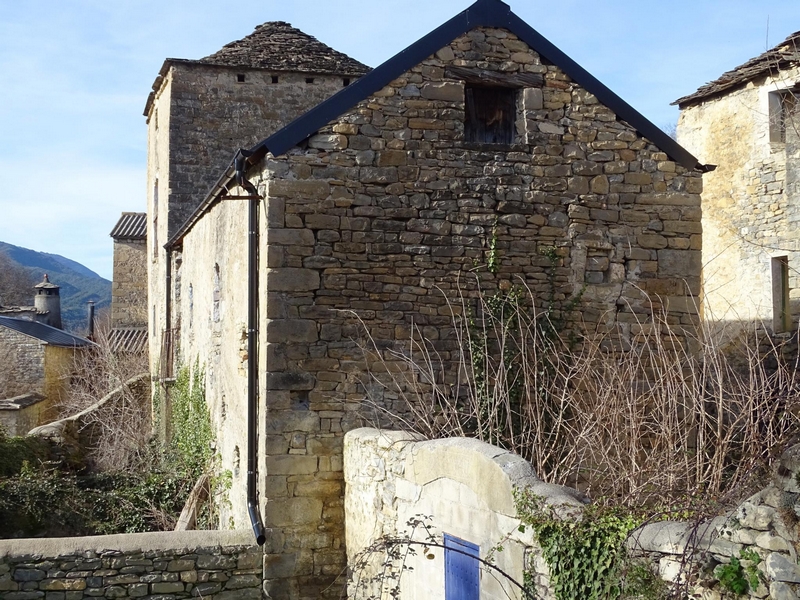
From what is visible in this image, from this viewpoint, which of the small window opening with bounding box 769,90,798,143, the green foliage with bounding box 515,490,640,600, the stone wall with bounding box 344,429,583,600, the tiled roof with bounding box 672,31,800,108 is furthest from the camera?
the small window opening with bounding box 769,90,798,143

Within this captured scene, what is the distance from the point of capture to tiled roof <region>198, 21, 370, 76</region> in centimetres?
1672

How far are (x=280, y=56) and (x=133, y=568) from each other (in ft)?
36.9

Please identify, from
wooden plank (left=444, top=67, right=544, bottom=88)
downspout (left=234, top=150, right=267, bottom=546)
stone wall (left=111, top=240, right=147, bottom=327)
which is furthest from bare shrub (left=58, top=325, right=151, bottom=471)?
wooden plank (left=444, top=67, right=544, bottom=88)

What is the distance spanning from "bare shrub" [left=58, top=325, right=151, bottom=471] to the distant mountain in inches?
2768

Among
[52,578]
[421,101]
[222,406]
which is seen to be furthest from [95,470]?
[421,101]

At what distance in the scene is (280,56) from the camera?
55.4 ft

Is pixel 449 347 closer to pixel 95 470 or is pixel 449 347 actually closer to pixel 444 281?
pixel 444 281

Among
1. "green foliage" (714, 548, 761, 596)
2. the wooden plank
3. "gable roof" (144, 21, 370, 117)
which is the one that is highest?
"gable roof" (144, 21, 370, 117)

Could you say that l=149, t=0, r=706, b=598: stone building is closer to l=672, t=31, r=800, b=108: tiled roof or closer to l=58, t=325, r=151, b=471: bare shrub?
l=672, t=31, r=800, b=108: tiled roof

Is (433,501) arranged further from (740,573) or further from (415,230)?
(415,230)

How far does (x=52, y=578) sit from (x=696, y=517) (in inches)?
250

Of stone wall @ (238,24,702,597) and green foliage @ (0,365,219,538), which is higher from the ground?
stone wall @ (238,24,702,597)

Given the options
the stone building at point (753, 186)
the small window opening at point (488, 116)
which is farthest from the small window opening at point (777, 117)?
the small window opening at point (488, 116)

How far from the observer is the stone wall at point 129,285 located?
84.2 feet
